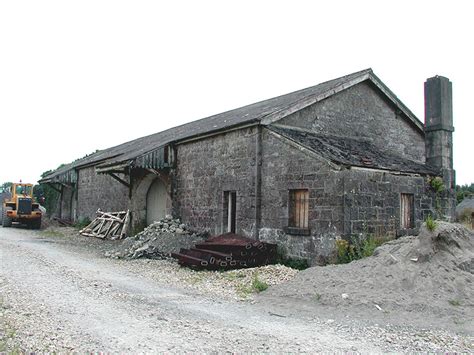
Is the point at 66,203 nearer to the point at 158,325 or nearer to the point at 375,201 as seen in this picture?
the point at 375,201

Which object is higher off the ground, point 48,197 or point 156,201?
point 48,197

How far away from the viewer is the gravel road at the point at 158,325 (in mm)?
5305

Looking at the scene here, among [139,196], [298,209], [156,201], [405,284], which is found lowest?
[405,284]

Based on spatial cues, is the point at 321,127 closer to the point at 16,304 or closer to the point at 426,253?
the point at 426,253

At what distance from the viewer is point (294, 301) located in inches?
326

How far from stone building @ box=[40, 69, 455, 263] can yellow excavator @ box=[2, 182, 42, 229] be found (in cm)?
961

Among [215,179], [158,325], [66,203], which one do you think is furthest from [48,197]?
[158,325]

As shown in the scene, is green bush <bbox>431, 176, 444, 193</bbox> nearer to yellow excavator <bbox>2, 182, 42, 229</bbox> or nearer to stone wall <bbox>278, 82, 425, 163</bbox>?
stone wall <bbox>278, 82, 425, 163</bbox>

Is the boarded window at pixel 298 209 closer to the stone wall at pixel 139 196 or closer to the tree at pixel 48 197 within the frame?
the stone wall at pixel 139 196

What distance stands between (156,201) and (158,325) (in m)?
13.4

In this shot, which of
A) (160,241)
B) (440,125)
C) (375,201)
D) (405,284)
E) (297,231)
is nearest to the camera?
(405,284)

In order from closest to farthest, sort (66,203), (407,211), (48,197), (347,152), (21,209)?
1. (347,152)
2. (407,211)
3. (21,209)
4. (66,203)
5. (48,197)

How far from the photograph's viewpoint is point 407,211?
40.2 feet

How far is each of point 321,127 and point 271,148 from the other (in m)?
2.54
